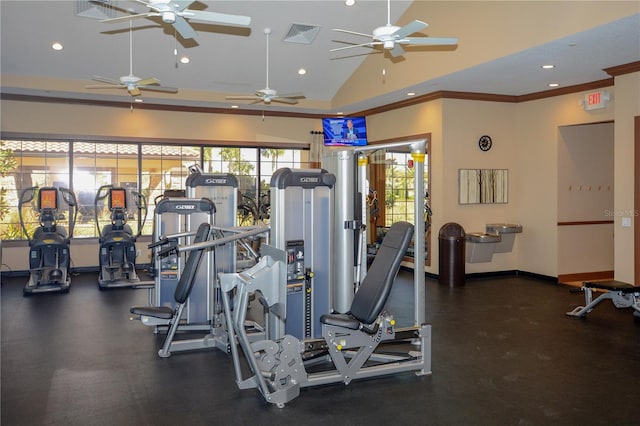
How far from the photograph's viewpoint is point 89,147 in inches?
370

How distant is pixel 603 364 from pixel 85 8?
7091 millimetres

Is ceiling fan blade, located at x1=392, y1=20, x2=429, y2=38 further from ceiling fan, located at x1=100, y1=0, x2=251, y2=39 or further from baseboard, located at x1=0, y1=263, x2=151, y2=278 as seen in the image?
baseboard, located at x1=0, y1=263, x2=151, y2=278

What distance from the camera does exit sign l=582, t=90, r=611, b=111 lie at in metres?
7.21

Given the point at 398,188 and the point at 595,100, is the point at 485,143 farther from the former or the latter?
the point at 398,188

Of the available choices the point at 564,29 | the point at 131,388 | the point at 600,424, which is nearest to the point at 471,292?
the point at 564,29

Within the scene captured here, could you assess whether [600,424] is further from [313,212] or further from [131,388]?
[131,388]

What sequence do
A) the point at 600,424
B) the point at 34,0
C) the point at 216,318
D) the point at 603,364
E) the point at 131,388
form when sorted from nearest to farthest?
the point at 600,424 → the point at 131,388 → the point at 603,364 → the point at 216,318 → the point at 34,0

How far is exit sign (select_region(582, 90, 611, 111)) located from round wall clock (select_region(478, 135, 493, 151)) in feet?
4.94

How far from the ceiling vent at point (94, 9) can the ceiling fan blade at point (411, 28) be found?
375cm

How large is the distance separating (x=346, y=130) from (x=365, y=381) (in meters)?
6.22

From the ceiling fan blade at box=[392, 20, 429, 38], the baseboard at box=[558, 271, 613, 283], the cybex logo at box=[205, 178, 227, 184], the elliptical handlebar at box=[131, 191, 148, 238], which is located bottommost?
the baseboard at box=[558, 271, 613, 283]

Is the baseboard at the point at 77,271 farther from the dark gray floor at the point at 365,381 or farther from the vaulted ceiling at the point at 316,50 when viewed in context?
the vaulted ceiling at the point at 316,50

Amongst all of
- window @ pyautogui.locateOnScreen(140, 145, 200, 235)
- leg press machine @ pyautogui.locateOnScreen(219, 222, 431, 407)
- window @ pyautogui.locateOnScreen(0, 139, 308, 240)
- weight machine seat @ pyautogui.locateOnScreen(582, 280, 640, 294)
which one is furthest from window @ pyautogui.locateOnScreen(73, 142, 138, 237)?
weight machine seat @ pyautogui.locateOnScreen(582, 280, 640, 294)

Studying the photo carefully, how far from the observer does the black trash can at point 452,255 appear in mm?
7945
